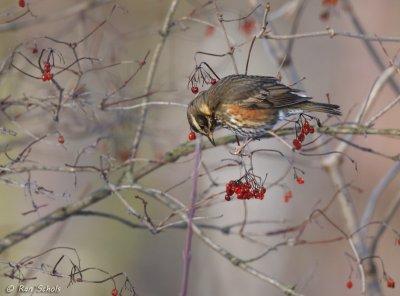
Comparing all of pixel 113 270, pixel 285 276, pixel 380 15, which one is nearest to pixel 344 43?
pixel 380 15

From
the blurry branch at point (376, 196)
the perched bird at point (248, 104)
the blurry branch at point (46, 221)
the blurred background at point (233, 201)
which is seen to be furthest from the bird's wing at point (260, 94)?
the blurred background at point (233, 201)

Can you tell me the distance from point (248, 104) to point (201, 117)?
1.19ft

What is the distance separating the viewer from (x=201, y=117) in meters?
4.48

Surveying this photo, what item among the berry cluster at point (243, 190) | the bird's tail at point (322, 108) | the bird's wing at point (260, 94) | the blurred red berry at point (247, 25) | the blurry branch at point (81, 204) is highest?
the blurred red berry at point (247, 25)

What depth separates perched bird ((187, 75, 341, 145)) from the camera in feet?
14.8

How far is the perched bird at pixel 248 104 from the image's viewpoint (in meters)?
4.52

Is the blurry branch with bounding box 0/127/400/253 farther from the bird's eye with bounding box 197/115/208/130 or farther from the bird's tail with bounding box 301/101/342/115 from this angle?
the bird's tail with bounding box 301/101/342/115

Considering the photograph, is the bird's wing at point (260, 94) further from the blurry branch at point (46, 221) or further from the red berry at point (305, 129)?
the blurry branch at point (46, 221)

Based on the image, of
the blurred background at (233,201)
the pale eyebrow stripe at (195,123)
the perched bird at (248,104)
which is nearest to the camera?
the pale eyebrow stripe at (195,123)

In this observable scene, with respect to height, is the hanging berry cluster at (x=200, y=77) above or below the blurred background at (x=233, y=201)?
below

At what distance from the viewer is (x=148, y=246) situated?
35.2ft

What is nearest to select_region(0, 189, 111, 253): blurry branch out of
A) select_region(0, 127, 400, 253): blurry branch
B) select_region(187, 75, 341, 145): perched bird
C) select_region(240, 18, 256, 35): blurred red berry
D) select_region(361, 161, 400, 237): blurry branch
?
select_region(0, 127, 400, 253): blurry branch

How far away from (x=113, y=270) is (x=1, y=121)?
5.83m

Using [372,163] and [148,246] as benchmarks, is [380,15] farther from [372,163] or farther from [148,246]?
[148,246]
